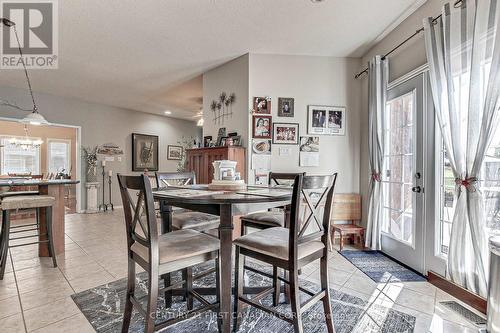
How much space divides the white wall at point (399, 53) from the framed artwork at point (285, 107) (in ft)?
3.35

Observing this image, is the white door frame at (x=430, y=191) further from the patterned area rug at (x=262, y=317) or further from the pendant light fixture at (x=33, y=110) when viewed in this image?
the pendant light fixture at (x=33, y=110)

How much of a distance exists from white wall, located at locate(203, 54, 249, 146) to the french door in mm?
1888

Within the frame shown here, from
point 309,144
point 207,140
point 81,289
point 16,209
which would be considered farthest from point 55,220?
point 309,144

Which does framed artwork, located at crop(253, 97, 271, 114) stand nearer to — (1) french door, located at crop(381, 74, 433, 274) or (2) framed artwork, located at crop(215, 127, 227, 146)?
(2) framed artwork, located at crop(215, 127, 227, 146)

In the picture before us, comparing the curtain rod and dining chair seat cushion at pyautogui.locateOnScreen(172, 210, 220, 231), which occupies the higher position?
the curtain rod

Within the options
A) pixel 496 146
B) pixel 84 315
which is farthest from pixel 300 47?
pixel 84 315

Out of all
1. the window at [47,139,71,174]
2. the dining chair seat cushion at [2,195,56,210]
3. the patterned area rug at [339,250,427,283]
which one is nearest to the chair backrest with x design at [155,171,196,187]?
the dining chair seat cushion at [2,195,56,210]

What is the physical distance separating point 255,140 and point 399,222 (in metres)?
2.06

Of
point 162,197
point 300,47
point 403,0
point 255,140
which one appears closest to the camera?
point 162,197

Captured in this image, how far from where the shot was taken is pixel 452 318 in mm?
1732

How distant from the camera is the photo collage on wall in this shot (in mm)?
3498

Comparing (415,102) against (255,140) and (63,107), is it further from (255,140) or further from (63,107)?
Result: (63,107)

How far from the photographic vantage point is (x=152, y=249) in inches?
49.6

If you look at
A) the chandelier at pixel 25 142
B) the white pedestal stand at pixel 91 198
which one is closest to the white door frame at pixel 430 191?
the white pedestal stand at pixel 91 198
